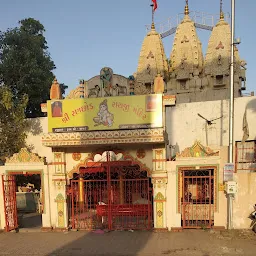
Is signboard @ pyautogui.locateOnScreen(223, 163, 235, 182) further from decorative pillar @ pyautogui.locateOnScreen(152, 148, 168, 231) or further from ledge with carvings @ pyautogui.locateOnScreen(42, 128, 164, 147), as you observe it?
ledge with carvings @ pyautogui.locateOnScreen(42, 128, 164, 147)

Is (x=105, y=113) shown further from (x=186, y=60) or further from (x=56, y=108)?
(x=186, y=60)

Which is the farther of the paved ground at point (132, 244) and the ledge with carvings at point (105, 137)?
the ledge with carvings at point (105, 137)

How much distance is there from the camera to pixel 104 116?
802cm

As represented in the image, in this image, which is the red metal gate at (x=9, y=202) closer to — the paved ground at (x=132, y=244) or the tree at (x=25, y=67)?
the paved ground at (x=132, y=244)

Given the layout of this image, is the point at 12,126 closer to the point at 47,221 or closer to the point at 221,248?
the point at 47,221

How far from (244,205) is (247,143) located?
15.0 feet

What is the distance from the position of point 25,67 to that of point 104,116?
383 inches

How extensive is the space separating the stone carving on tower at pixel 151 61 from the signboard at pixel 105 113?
18.2m

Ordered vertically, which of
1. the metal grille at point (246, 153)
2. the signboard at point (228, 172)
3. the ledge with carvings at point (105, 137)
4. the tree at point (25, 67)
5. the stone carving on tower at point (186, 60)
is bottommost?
the signboard at point (228, 172)

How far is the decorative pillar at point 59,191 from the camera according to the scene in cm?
848

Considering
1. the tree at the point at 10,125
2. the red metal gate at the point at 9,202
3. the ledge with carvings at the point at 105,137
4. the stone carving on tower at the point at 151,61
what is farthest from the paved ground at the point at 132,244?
the stone carving on tower at the point at 151,61

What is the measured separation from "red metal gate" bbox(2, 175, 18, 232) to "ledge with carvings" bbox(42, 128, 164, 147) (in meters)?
2.11

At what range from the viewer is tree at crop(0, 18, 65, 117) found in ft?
49.0

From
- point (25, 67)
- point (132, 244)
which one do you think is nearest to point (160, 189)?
point (132, 244)
